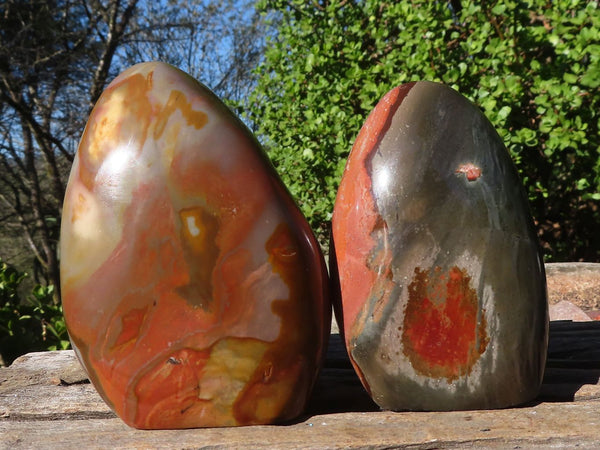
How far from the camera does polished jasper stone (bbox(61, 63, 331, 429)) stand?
3.92ft

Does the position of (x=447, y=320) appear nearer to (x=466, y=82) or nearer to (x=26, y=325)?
(x=466, y=82)

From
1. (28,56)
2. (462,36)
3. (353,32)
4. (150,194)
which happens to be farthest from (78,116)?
(150,194)

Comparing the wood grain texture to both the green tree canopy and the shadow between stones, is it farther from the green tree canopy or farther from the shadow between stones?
the green tree canopy

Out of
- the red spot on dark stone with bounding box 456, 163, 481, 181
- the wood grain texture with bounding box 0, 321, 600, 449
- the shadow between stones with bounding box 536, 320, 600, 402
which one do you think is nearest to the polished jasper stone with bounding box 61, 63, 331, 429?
the wood grain texture with bounding box 0, 321, 600, 449

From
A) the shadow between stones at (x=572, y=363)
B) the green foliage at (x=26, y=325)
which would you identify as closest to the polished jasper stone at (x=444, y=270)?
the shadow between stones at (x=572, y=363)

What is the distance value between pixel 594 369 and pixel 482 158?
0.70m

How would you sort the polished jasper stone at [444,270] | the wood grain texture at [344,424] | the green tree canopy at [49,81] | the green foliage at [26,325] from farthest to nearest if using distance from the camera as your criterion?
the green tree canopy at [49,81] < the green foliage at [26,325] < the polished jasper stone at [444,270] < the wood grain texture at [344,424]

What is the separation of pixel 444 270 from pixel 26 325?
2649 millimetres

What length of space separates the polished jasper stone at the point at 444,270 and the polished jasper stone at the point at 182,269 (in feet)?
0.49

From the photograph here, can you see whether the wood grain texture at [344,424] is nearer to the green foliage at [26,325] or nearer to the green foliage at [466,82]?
the green foliage at [26,325]

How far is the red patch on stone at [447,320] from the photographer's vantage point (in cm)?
124

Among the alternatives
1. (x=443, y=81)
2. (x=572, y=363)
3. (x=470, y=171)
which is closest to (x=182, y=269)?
(x=470, y=171)

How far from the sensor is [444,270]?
1241mm

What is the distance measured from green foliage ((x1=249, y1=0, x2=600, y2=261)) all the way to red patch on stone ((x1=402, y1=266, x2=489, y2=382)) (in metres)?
1.99
